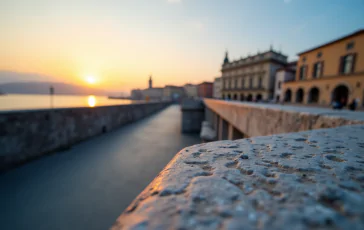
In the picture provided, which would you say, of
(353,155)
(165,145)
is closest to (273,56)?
(165,145)

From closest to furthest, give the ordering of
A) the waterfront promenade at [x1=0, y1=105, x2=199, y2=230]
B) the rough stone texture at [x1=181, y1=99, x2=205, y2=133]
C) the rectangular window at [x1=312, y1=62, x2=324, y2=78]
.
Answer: the waterfront promenade at [x1=0, y1=105, x2=199, y2=230], the rough stone texture at [x1=181, y1=99, x2=205, y2=133], the rectangular window at [x1=312, y1=62, x2=324, y2=78]

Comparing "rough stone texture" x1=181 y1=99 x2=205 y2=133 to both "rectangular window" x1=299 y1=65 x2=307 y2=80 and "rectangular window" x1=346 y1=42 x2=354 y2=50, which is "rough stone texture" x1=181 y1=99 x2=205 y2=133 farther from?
"rectangular window" x1=299 y1=65 x2=307 y2=80

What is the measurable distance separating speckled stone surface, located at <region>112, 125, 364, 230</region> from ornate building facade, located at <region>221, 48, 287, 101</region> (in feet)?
103

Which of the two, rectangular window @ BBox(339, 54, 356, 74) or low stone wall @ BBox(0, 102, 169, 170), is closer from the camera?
low stone wall @ BBox(0, 102, 169, 170)

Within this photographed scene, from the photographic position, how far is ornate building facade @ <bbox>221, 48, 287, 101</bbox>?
34469 mm

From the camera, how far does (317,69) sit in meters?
21.3

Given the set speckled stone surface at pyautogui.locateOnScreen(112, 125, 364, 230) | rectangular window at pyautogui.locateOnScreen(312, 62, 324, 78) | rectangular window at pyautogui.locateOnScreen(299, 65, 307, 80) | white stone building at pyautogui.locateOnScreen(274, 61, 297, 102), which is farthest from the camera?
white stone building at pyautogui.locateOnScreen(274, 61, 297, 102)

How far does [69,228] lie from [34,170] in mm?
3205

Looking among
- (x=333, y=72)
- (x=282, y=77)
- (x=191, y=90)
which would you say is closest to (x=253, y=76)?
(x=282, y=77)

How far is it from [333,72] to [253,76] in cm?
1956

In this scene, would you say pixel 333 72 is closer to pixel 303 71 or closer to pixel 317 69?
pixel 317 69

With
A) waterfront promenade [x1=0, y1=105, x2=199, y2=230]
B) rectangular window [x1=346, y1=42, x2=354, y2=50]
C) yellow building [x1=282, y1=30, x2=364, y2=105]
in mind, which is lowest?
waterfront promenade [x1=0, y1=105, x2=199, y2=230]

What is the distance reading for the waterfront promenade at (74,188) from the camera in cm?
359

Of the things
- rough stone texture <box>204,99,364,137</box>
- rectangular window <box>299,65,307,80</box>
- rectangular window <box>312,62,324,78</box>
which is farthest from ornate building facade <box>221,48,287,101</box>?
rough stone texture <box>204,99,364,137</box>
